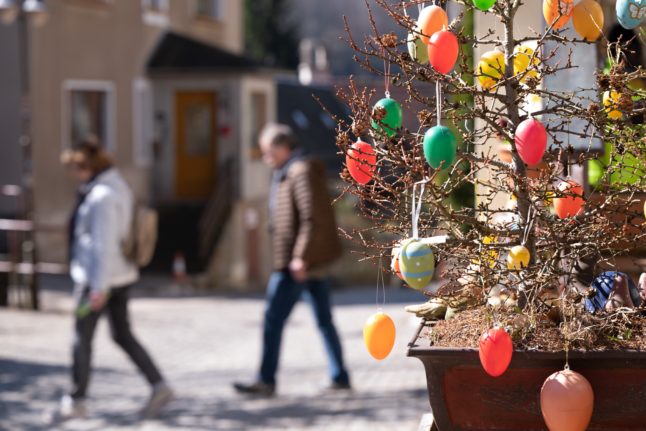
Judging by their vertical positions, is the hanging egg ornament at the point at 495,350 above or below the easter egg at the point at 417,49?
below

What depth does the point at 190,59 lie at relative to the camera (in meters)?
25.9

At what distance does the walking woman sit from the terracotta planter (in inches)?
196

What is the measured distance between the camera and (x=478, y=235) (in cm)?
293

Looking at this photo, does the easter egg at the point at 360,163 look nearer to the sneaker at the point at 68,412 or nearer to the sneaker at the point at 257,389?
the sneaker at the point at 68,412

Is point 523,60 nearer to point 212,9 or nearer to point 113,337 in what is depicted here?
point 113,337

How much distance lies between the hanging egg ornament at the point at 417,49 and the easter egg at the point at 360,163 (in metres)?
0.25

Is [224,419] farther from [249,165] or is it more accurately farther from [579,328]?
[249,165]

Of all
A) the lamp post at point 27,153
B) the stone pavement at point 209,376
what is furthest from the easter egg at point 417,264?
the lamp post at point 27,153

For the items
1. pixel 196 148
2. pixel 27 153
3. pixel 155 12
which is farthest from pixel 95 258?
pixel 196 148

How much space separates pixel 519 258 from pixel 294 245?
5.54 metres

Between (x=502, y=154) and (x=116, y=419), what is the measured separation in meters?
5.24

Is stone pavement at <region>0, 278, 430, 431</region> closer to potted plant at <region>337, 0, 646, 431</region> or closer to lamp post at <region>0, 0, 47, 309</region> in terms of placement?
lamp post at <region>0, 0, 47, 309</region>

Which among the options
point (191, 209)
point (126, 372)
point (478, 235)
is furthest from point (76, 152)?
point (191, 209)

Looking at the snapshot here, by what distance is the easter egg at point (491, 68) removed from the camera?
2.87m
